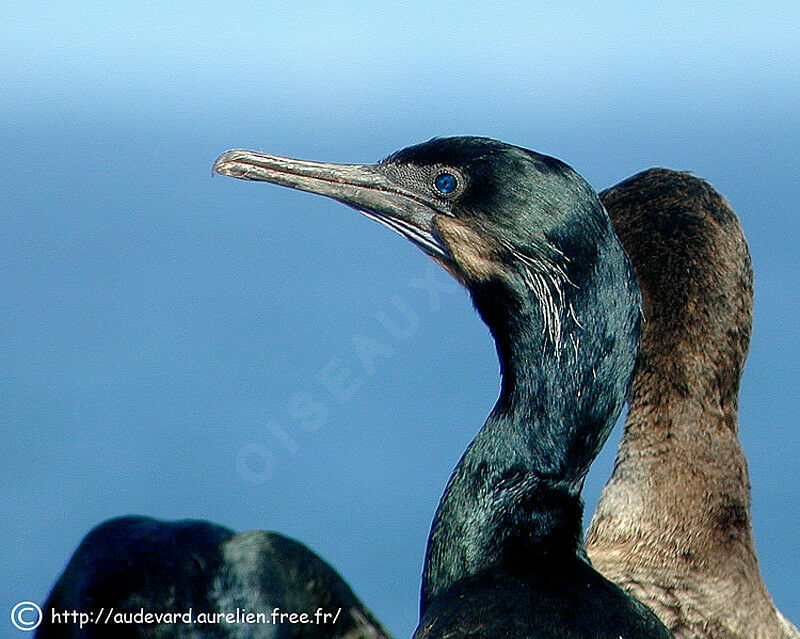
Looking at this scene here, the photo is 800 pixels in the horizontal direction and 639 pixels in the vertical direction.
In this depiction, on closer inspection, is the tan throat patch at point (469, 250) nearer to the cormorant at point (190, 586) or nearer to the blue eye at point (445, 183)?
the blue eye at point (445, 183)

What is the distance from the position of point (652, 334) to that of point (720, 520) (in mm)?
412

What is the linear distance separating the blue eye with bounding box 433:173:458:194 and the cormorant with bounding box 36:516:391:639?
1.68ft

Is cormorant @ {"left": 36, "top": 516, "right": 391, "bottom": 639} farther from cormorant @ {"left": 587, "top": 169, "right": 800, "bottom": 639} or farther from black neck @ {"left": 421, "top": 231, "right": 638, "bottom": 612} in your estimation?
cormorant @ {"left": 587, "top": 169, "right": 800, "bottom": 639}

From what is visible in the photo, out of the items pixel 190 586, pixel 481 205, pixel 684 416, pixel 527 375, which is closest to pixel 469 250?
pixel 481 205

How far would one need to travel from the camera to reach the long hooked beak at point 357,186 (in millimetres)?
1943

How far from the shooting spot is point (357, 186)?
1982 mm

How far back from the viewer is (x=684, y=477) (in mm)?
2723

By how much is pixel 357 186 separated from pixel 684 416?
106cm

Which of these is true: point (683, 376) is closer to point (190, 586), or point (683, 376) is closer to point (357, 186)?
point (357, 186)

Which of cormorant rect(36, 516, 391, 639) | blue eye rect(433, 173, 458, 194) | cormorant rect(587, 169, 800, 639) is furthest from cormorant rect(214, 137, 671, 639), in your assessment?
cormorant rect(587, 169, 800, 639)

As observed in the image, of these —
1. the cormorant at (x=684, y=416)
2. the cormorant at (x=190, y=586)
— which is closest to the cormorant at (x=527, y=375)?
the cormorant at (x=190, y=586)

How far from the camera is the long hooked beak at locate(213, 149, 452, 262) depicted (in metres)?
1.94

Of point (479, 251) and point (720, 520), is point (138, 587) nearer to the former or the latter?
point (479, 251)

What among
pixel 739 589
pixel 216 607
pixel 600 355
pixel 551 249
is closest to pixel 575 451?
pixel 600 355
